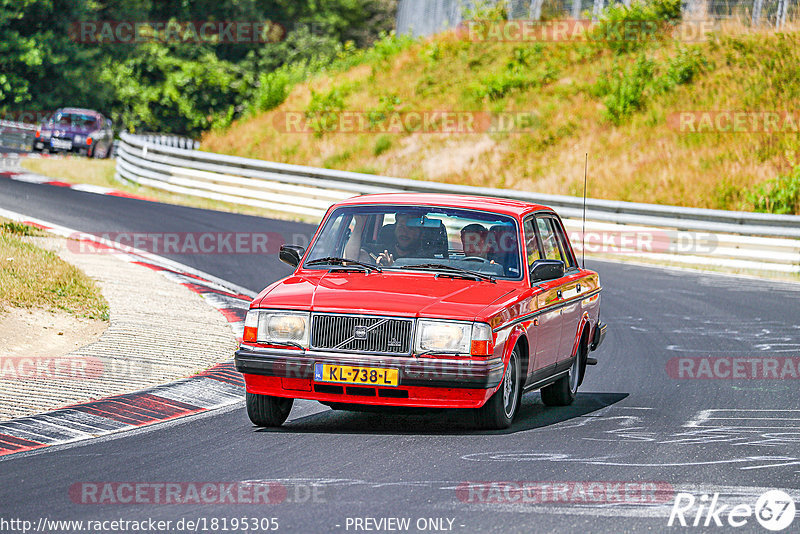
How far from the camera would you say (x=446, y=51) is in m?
37.9

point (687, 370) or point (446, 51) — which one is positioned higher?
point (446, 51)

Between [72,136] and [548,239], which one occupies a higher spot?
[548,239]

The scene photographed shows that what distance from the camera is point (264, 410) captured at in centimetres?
818

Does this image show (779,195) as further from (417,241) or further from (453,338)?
(453,338)

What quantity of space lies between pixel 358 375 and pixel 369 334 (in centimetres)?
28

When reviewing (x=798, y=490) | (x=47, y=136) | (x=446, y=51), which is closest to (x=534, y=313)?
(x=798, y=490)

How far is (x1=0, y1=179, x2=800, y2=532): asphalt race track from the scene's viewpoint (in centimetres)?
588

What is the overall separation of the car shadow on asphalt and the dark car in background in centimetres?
3303

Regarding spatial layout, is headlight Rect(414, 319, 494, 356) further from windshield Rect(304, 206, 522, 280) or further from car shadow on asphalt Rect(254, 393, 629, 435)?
windshield Rect(304, 206, 522, 280)

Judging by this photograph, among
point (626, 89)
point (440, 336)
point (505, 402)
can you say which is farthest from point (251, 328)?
point (626, 89)

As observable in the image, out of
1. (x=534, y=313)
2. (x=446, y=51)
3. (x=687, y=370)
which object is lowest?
(x=687, y=370)

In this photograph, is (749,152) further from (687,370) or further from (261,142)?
(687,370)

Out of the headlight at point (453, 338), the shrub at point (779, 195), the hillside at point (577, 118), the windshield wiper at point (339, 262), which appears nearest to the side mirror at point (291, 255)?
the windshield wiper at point (339, 262)

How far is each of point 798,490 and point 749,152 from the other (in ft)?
71.2
